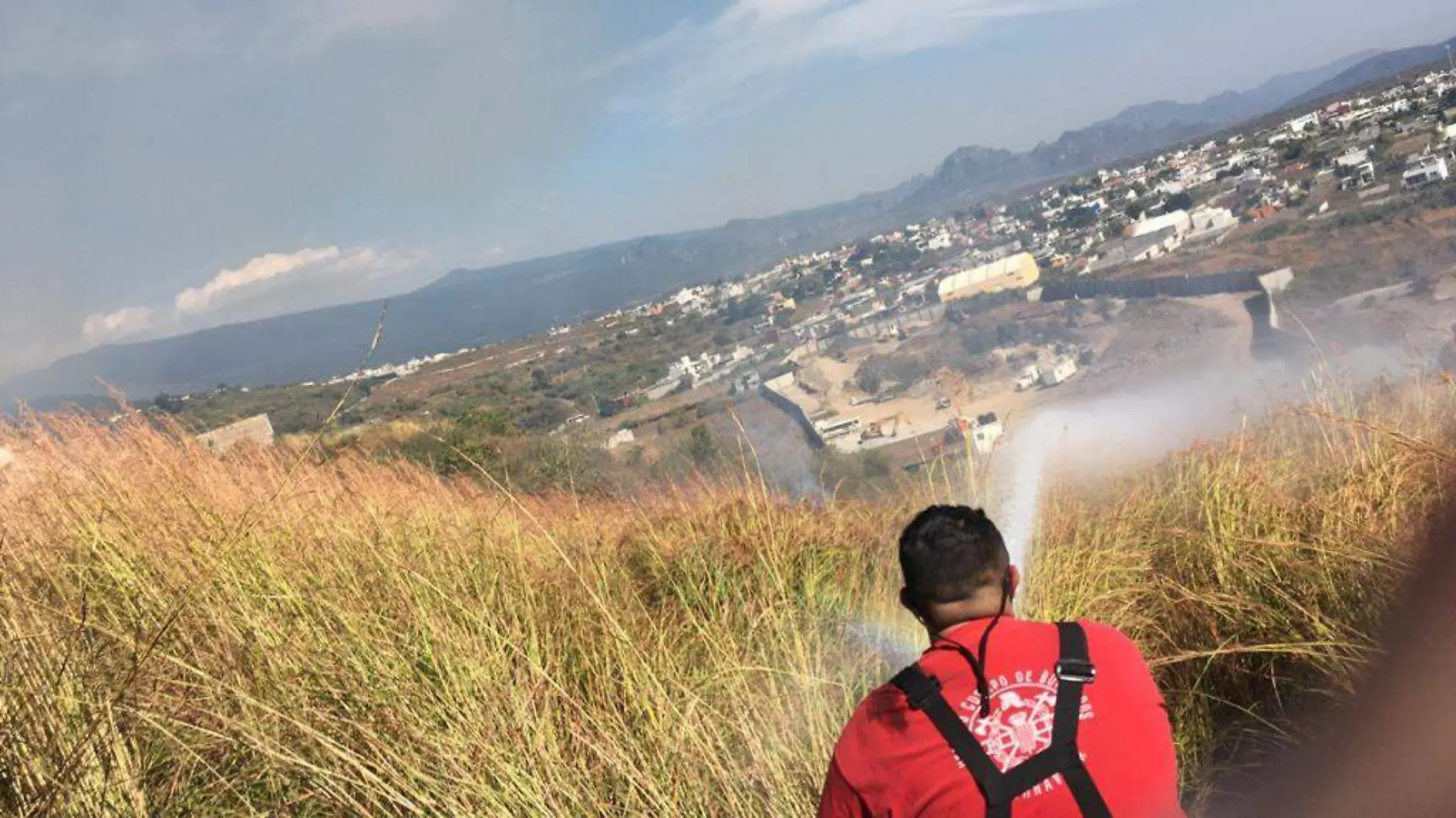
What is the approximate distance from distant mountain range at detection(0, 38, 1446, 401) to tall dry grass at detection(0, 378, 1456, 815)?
13658mm

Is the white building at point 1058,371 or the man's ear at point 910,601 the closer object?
the man's ear at point 910,601

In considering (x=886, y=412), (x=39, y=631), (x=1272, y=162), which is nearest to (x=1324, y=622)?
(x=39, y=631)

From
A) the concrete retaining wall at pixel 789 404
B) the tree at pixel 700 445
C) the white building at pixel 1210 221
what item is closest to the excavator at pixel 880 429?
the concrete retaining wall at pixel 789 404

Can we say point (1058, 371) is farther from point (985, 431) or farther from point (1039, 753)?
point (1039, 753)

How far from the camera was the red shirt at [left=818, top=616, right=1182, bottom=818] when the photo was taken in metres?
1.56

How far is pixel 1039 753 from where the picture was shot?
1.56 meters

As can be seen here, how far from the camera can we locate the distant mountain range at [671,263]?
1350 inches

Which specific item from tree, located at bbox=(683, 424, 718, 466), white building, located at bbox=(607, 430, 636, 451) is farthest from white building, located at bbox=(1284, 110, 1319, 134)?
tree, located at bbox=(683, 424, 718, 466)

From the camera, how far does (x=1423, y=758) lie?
1.18 m

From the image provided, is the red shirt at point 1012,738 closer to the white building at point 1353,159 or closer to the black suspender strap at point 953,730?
the black suspender strap at point 953,730

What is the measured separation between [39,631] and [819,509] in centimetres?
392

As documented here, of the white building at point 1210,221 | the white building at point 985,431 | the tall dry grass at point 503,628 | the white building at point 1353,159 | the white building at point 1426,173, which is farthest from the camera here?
the white building at point 1210,221

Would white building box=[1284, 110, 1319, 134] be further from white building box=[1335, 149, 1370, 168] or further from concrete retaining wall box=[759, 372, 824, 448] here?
concrete retaining wall box=[759, 372, 824, 448]

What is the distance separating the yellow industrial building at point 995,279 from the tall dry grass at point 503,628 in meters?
18.3
